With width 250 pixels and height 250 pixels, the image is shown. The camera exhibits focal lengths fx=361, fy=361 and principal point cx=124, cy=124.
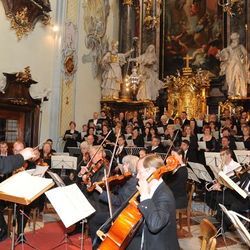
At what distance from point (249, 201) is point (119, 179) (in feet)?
7.26

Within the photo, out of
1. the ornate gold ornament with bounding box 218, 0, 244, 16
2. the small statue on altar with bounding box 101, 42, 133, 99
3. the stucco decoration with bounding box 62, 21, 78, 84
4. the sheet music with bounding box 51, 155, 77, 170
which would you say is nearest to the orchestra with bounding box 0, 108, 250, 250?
the sheet music with bounding box 51, 155, 77, 170

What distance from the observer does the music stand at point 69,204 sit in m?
3.60

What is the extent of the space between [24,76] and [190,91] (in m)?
7.61

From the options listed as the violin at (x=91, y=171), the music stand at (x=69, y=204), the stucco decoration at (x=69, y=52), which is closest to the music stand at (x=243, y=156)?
the violin at (x=91, y=171)

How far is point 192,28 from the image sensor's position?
16562 millimetres

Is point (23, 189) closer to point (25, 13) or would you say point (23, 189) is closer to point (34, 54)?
point (25, 13)

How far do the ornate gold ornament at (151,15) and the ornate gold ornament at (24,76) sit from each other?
7.71m

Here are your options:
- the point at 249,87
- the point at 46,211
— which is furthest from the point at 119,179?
the point at 249,87

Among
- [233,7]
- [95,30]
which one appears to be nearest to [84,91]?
[95,30]

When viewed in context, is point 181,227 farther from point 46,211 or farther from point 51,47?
point 51,47

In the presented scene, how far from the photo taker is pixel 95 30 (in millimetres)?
15039

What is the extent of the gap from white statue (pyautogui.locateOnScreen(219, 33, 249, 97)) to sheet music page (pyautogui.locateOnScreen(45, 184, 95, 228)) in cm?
1167

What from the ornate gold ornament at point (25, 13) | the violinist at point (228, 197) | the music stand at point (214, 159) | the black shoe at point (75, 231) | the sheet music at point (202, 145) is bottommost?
the black shoe at point (75, 231)

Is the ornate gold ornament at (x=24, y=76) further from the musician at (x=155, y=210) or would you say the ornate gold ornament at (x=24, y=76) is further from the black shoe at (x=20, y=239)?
the musician at (x=155, y=210)
